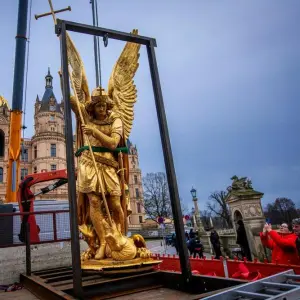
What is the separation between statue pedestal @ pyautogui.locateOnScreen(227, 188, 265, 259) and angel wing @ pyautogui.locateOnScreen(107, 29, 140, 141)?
7.26m

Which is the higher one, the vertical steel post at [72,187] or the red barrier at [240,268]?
the vertical steel post at [72,187]

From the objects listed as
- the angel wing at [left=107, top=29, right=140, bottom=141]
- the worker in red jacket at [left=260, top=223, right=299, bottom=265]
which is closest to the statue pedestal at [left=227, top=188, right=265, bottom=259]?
the worker in red jacket at [left=260, top=223, right=299, bottom=265]

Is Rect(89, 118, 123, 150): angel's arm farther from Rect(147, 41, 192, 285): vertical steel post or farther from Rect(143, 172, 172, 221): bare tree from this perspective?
Rect(143, 172, 172, 221): bare tree

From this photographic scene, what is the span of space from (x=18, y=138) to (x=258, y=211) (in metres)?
10.8

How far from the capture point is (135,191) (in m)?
61.6

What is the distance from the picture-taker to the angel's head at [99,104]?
14.9 feet

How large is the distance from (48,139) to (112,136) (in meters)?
48.4

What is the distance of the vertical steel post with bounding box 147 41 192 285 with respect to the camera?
→ 2814 millimetres

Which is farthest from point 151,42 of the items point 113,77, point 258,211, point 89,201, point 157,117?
point 258,211

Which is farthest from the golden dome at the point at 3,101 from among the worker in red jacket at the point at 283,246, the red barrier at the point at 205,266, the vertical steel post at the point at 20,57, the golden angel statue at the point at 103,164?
the worker in red jacket at the point at 283,246

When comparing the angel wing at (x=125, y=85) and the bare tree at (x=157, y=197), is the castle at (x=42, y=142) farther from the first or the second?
the angel wing at (x=125, y=85)

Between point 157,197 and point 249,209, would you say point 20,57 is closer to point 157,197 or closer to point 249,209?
point 249,209

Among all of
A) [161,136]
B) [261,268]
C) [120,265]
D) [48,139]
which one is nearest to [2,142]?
[48,139]

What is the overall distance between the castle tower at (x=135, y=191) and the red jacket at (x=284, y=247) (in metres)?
53.6
